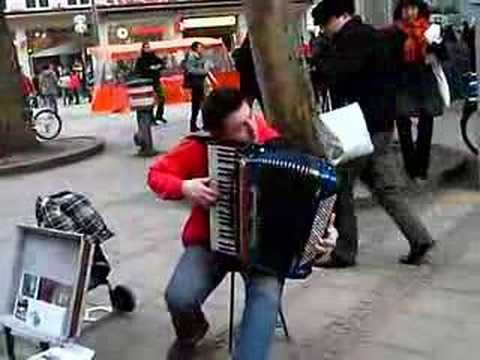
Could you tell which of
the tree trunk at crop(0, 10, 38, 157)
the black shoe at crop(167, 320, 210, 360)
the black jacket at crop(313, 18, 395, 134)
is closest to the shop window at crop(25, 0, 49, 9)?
the tree trunk at crop(0, 10, 38, 157)

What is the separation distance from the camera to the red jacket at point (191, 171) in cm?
436

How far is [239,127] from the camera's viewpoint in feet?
14.0

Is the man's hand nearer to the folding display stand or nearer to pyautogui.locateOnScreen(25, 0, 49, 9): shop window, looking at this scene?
the folding display stand

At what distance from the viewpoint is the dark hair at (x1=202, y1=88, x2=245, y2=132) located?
425 centimetres

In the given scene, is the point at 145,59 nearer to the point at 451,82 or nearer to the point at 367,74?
the point at 451,82

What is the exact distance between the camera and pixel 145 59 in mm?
18047

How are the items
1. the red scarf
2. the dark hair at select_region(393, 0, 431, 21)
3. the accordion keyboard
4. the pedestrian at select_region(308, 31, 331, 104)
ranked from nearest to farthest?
1. the accordion keyboard
2. the pedestrian at select_region(308, 31, 331, 104)
3. the red scarf
4. the dark hair at select_region(393, 0, 431, 21)

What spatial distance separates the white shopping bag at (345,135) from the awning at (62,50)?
47495mm

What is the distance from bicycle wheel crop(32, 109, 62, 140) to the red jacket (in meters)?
13.4

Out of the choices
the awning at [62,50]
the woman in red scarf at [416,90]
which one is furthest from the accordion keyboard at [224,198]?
the awning at [62,50]

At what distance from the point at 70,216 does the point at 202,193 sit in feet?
5.10

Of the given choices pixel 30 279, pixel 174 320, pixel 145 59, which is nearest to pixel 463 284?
pixel 174 320

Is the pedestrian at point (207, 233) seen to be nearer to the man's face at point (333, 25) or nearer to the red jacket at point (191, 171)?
the red jacket at point (191, 171)

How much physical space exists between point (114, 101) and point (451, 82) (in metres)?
18.1
